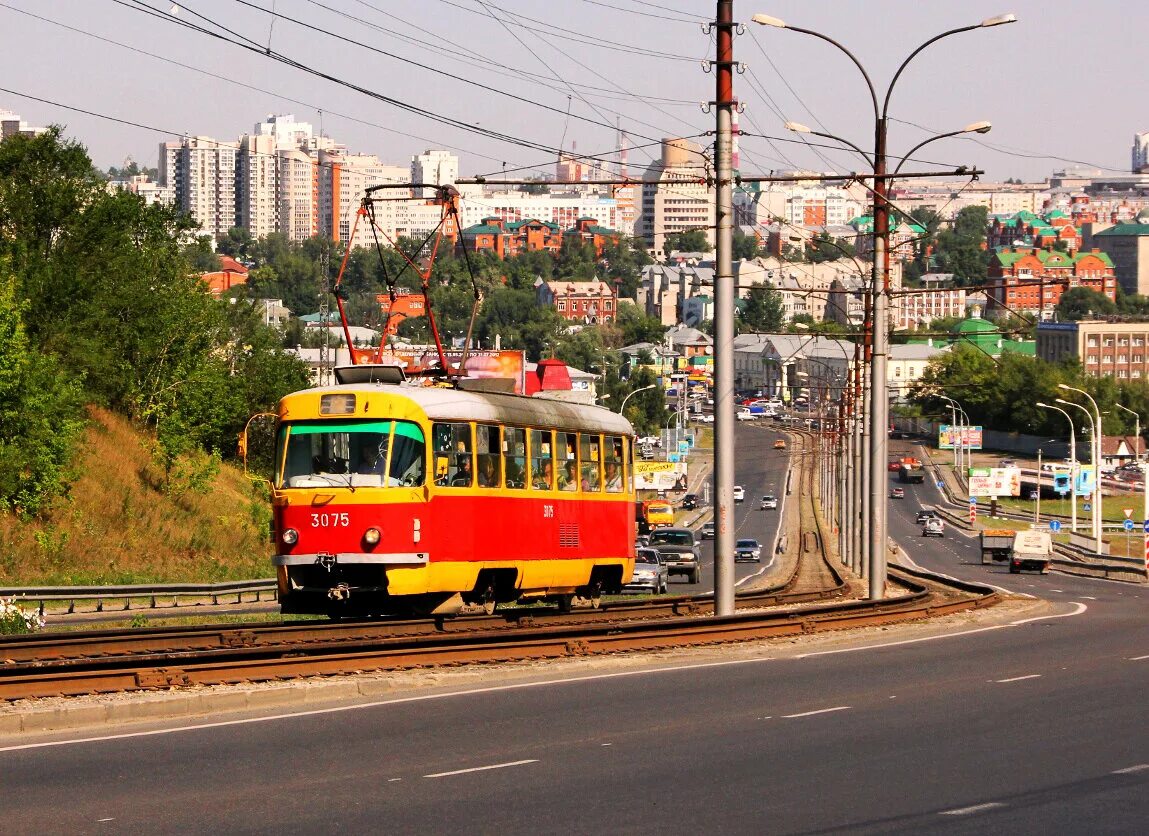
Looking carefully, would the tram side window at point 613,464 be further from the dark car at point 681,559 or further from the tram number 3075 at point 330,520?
the dark car at point 681,559

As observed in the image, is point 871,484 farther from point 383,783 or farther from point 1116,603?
point 383,783

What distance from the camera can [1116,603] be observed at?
146 feet

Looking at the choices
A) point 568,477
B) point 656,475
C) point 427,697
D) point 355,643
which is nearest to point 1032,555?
point 656,475

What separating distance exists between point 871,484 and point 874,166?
6.97 meters

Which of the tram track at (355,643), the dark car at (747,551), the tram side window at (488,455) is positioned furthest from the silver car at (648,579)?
the dark car at (747,551)

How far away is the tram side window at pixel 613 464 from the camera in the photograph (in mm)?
30344

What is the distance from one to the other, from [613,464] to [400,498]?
25.7 ft

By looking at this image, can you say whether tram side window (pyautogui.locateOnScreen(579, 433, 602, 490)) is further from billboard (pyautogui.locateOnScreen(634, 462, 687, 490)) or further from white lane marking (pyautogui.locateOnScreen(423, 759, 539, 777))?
billboard (pyautogui.locateOnScreen(634, 462, 687, 490))

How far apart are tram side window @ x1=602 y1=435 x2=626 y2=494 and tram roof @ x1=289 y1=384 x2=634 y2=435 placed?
27cm

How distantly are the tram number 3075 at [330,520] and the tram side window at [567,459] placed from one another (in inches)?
208

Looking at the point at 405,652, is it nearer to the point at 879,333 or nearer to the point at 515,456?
the point at 515,456

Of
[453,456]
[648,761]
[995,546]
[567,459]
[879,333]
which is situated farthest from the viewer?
[995,546]

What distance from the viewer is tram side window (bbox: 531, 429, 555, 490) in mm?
27047

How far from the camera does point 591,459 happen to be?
97.3 feet
